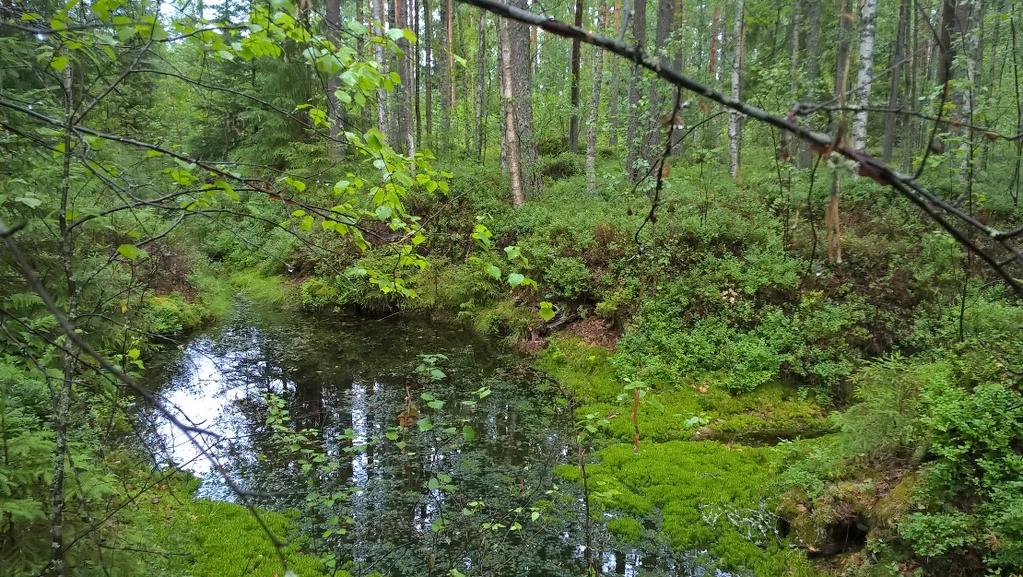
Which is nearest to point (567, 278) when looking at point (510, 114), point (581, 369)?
point (581, 369)

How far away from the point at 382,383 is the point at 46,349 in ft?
17.4

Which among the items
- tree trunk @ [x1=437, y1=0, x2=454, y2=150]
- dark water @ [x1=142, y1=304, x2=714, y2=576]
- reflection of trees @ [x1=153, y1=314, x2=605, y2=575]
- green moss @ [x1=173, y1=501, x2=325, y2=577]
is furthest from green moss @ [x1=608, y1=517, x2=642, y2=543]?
tree trunk @ [x1=437, y1=0, x2=454, y2=150]

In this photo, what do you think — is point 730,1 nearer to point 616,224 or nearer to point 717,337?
point 616,224

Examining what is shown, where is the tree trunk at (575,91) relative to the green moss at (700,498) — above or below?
above

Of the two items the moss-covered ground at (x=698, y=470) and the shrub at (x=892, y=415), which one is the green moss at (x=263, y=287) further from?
the shrub at (x=892, y=415)

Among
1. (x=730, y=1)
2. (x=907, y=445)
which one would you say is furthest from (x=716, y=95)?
(x=730, y=1)

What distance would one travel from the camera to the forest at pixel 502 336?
210 centimetres

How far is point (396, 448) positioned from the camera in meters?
6.75

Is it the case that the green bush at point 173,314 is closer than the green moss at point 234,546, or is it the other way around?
the green moss at point 234,546

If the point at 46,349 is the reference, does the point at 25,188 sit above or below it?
above

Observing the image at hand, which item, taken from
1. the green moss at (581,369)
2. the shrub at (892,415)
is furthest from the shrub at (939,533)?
the green moss at (581,369)

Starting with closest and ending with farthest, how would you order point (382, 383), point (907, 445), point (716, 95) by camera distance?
point (716, 95) < point (907, 445) < point (382, 383)

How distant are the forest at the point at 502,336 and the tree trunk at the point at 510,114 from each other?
9 centimetres

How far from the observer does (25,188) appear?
11.9 feet
